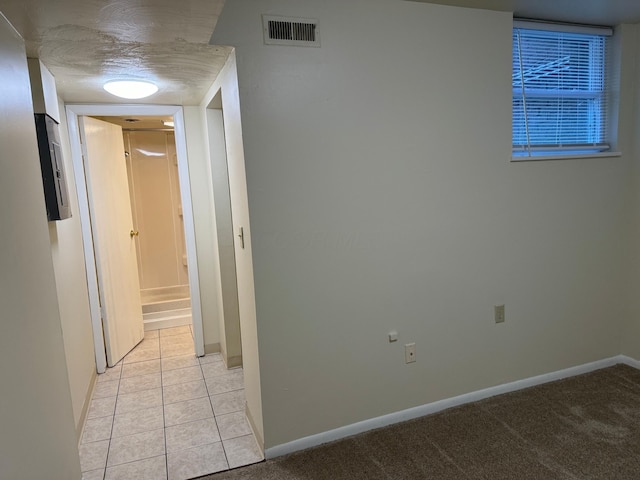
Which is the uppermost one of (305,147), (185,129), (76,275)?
(185,129)

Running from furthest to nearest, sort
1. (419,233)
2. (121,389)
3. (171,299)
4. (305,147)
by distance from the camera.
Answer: (171,299)
(121,389)
(419,233)
(305,147)

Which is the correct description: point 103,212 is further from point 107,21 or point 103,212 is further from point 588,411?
point 588,411

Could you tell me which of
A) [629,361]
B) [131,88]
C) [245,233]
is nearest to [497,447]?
[629,361]

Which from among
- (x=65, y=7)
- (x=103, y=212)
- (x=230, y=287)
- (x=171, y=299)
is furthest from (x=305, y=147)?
(x=171, y=299)

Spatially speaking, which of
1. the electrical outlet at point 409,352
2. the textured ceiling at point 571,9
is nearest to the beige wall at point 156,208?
the electrical outlet at point 409,352

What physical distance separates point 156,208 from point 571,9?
4303mm

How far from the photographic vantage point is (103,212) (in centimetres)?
337

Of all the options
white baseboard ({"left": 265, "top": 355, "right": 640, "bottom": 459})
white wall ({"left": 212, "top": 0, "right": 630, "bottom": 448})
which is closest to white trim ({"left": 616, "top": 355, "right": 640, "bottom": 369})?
white baseboard ({"left": 265, "top": 355, "right": 640, "bottom": 459})

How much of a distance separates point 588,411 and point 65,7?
3.18 m

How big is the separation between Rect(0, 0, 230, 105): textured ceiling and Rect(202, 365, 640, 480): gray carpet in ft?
6.66

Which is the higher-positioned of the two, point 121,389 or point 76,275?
point 76,275

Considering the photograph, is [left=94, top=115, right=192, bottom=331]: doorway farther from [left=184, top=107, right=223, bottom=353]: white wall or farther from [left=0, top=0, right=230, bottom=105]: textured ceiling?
[left=0, top=0, right=230, bottom=105]: textured ceiling

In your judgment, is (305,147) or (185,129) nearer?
(305,147)

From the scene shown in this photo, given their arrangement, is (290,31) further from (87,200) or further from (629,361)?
(629,361)
